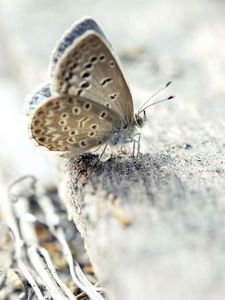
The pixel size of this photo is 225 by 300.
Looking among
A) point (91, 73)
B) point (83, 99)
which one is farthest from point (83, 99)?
point (91, 73)

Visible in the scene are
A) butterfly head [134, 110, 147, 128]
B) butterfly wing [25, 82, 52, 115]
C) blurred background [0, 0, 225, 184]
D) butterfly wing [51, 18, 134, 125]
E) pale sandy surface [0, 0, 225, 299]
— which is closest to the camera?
pale sandy surface [0, 0, 225, 299]

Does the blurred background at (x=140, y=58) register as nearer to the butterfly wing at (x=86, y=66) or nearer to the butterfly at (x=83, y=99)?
the butterfly at (x=83, y=99)

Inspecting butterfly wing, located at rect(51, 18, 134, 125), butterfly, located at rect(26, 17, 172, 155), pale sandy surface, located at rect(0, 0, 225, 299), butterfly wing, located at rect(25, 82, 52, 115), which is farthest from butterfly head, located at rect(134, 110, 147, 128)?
butterfly wing, located at rect(25, 82, 52, 115)

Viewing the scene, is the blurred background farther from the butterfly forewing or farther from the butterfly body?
the butterfly forewing

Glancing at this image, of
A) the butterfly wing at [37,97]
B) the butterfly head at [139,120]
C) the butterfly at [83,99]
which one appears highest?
the butterfly wing at [37,97]

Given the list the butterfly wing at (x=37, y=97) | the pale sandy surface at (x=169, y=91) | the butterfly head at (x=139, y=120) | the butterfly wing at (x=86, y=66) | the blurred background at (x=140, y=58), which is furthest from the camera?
the blurred background at (x=140, y=58)

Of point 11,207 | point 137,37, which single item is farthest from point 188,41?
point 11,207

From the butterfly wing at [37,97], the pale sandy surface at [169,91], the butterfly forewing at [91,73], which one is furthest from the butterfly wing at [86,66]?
the pale sandy surface at [169,91]
